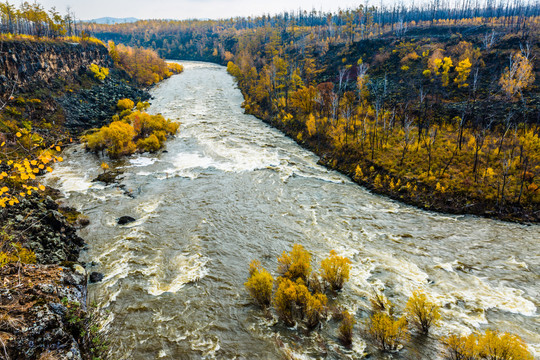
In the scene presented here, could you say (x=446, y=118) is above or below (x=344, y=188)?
above

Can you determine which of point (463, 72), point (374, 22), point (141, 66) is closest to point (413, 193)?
point (463, 72)

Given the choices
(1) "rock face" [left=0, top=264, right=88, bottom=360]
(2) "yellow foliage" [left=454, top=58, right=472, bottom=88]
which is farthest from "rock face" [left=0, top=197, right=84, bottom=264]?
(2) "yellow foliage" [left=454, top=58, right=472, bottom=88]

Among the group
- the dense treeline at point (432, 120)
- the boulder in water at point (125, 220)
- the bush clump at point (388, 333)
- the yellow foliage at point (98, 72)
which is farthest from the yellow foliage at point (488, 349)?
the yellow foliage at point (98, 72)

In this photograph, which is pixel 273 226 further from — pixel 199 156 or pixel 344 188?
pixel 199 156

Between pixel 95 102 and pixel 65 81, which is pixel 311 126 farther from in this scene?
pixel 65 81

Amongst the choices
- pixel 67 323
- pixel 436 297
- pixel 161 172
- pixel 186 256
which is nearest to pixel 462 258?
pixel 436 297

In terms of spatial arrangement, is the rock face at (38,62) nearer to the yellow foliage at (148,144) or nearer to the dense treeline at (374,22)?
the yellow foliage at (148,144)

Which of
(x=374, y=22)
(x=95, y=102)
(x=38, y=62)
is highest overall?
(x=374, y=22)
